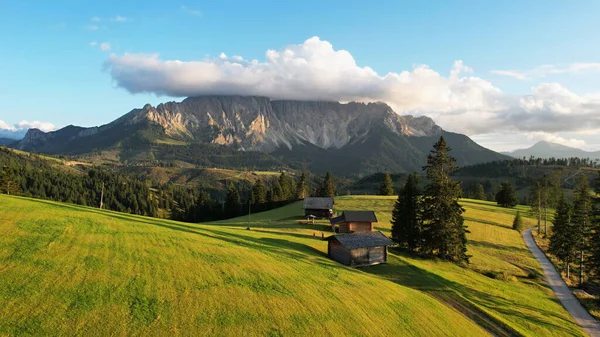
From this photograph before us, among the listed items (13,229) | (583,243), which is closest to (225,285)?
(13,229)

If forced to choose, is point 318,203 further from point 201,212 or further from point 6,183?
point 6,183

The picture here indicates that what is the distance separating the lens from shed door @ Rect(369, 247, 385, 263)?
47375 mm

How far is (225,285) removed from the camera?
26.0m

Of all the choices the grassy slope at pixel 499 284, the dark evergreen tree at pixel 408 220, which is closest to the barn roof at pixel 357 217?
the dark evergreen tree at pixel 408 220

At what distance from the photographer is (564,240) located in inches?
2410

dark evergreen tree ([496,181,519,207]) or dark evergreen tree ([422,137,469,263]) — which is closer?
dark evergreen tree ([422,137,469,263])

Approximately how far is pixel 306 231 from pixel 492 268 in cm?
3288

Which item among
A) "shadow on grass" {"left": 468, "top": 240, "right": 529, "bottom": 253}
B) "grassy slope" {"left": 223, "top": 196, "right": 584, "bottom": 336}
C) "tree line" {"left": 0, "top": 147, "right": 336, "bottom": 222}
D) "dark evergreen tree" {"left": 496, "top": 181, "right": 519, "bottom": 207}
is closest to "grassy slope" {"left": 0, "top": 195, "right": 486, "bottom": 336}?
"grassy slope" {"left": 223, "top": 196, "right": 584, "bottom": 336}

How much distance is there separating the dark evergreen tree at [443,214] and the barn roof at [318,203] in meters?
33.3

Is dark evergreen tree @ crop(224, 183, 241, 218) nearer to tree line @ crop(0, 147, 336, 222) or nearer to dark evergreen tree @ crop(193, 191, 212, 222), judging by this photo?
tree line @ crop(0, 147, 336, 222)

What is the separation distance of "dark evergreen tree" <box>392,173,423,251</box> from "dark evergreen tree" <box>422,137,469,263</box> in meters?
2.07

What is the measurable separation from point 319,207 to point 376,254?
39460mm

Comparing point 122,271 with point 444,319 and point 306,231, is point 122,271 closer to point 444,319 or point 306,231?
point 444,319

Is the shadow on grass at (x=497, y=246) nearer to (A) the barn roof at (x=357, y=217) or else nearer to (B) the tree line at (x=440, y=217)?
(B) the tree line at (x=440, y=217)
